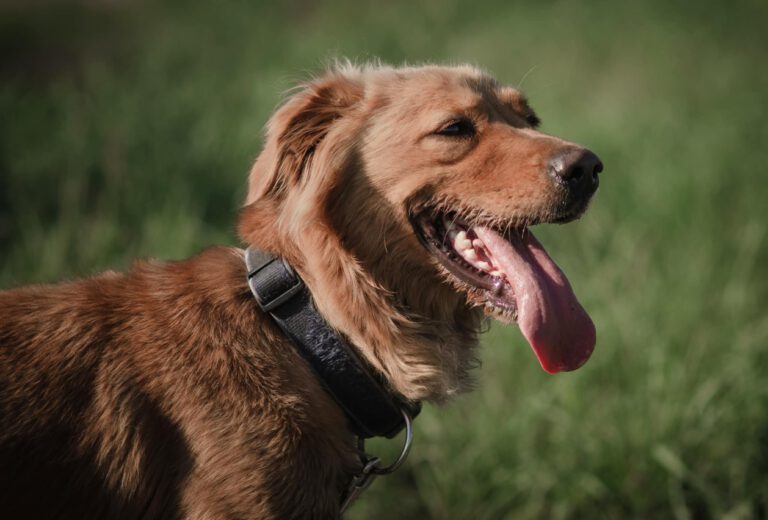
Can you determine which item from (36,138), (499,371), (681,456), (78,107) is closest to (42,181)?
(36,138)

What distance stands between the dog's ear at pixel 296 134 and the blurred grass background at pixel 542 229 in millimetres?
610

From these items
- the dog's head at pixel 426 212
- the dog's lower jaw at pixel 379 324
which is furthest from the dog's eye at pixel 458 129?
the dog's lower jaw at pixel 379 324

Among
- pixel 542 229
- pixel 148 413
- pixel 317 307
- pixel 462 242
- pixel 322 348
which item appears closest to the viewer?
pixel 148 413

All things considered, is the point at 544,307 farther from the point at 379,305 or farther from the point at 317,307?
the point at 317,307

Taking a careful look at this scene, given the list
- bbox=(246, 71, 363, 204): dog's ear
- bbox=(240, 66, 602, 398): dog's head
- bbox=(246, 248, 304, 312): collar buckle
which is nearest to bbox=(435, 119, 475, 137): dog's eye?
bbox=(240, 66, 602, 398): dog's head

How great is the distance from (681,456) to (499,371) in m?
1.14

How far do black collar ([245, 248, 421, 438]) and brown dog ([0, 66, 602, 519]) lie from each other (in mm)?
42

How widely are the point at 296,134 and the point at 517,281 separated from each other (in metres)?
0.95

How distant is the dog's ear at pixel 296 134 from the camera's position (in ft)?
8.55

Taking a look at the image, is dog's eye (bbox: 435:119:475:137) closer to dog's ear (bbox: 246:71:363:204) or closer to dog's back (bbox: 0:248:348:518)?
dog's ear (bbox: 246:71:363:204)

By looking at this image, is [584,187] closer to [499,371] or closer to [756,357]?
[499,371]

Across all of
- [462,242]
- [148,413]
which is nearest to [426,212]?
[462,242]

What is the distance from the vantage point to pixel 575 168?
2.51 metres

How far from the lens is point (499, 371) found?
452 cm
